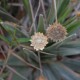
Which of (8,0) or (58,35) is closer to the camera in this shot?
(58,35)

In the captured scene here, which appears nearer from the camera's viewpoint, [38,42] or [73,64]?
[38,42]

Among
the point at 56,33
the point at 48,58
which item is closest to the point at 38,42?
the point at 56,33

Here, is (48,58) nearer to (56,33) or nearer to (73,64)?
(73,64)

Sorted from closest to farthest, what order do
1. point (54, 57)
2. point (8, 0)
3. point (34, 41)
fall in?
point (34, 41), point (54, 57), point (8, 0)

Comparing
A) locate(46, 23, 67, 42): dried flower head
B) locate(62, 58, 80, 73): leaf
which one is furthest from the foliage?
locate(46, 23, 67, 42): dried flower head

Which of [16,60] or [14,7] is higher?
[14,7]

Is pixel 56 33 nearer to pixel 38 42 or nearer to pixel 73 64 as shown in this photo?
pixel 38 42

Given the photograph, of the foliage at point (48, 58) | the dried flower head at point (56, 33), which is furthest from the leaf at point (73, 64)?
the dried flower head at point (56, 33)

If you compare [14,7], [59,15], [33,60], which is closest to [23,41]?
[33,60]

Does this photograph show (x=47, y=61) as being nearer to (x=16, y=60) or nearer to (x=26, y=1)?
(x=16, y=60)

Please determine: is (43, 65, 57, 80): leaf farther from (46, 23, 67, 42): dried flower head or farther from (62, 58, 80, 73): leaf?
(46, 23, 67, 42): dried flower head

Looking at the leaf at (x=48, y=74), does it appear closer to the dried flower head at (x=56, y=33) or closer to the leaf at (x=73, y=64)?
the leaf at (x=73, y=64)
